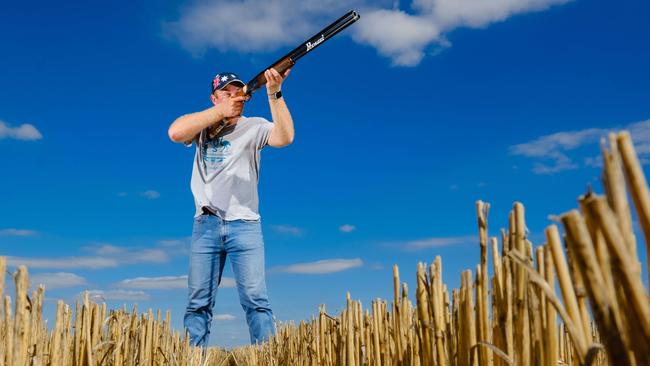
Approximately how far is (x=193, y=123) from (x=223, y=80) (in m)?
0.46

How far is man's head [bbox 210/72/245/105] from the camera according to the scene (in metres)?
4.00

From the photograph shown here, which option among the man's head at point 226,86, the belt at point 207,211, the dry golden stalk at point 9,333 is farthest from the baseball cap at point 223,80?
the dry golden stalk at point 9,333

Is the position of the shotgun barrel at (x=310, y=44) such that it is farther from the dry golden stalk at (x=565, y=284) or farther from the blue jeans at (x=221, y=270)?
the dry golden stalk at (x=565, y=284)

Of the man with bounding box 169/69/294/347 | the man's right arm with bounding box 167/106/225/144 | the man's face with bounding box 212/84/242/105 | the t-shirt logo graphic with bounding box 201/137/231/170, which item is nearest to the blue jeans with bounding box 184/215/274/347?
the man with bounding box 169/69/294/347

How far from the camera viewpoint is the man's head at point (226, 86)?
13.1 ft

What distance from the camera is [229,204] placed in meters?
3.74

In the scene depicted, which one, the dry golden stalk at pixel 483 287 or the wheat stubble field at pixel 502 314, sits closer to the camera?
the wheat stubble field at pixel 502 314

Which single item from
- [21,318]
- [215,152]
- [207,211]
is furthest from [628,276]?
[215,152]

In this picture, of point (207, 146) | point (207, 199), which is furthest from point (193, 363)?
point (207, 146)

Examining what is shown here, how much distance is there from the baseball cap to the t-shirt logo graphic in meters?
0.39

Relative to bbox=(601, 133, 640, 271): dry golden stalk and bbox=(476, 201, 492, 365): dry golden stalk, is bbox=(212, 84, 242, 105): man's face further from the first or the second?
bbox=(601, 133, 640, 271): dry golden stalk

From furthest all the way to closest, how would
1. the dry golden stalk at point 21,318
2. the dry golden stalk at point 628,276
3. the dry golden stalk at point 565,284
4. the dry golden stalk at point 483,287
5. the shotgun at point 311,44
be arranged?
1. the shotgun at point 311,44
2. the dry golden stalk at point 21,318
3. the dry golden stalk at point 483,287
4. the dry golden stalk at point 565,284
5. the dry golden stalk at point 628,276

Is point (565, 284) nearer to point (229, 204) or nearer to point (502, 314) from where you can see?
point (502, 314)

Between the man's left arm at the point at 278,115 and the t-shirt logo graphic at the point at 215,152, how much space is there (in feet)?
0.99
